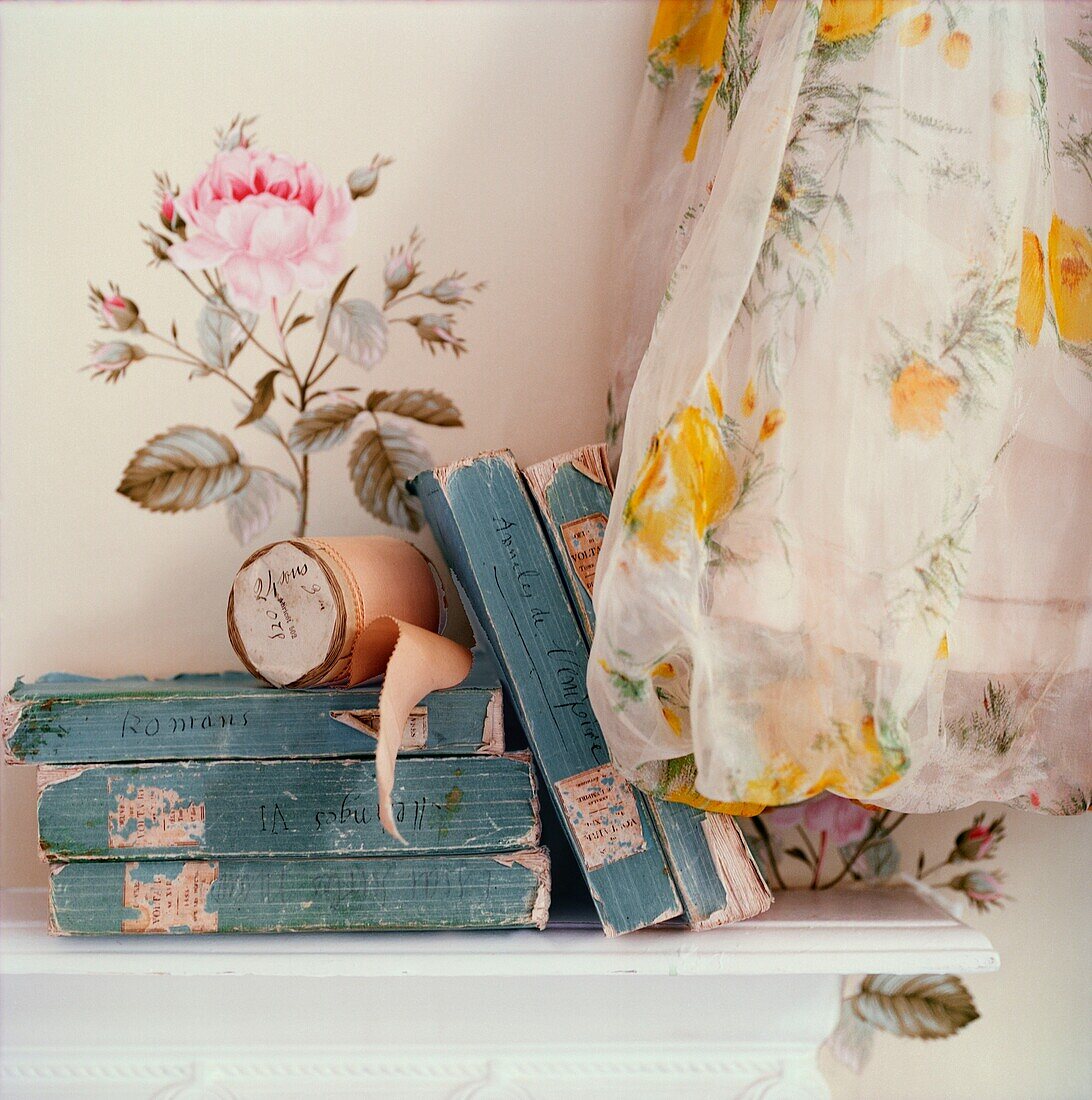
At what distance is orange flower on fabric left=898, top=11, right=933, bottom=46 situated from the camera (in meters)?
0.47

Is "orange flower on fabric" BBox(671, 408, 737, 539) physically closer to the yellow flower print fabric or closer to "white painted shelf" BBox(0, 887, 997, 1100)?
the yellow flower print fabric

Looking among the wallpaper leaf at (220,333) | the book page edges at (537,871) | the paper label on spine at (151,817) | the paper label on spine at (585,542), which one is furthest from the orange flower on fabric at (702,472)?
the wallpaper leaf at (220,333)

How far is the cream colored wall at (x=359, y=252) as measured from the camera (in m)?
0.76

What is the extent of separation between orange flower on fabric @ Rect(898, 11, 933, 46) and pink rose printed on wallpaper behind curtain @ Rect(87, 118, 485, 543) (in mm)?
375

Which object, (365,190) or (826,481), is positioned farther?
(365,190)

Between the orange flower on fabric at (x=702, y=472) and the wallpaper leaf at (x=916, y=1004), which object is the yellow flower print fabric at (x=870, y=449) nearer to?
the orange flower on fabric at (x=702, y=472)

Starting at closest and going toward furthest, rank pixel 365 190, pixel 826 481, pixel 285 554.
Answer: pixel 826 481 < pixel 285 554 < pixel 365 190

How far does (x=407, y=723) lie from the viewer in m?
0.56

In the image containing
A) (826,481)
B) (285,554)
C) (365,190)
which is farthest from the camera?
(365,190)

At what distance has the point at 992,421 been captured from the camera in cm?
46

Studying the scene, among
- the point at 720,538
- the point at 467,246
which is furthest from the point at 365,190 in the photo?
the point at 720,538

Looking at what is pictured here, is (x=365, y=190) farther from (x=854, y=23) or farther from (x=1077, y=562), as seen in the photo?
(x=1077, y=562)

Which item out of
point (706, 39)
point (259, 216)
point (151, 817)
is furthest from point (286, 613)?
point (706, 39)

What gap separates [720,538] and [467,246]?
1.40 feet
